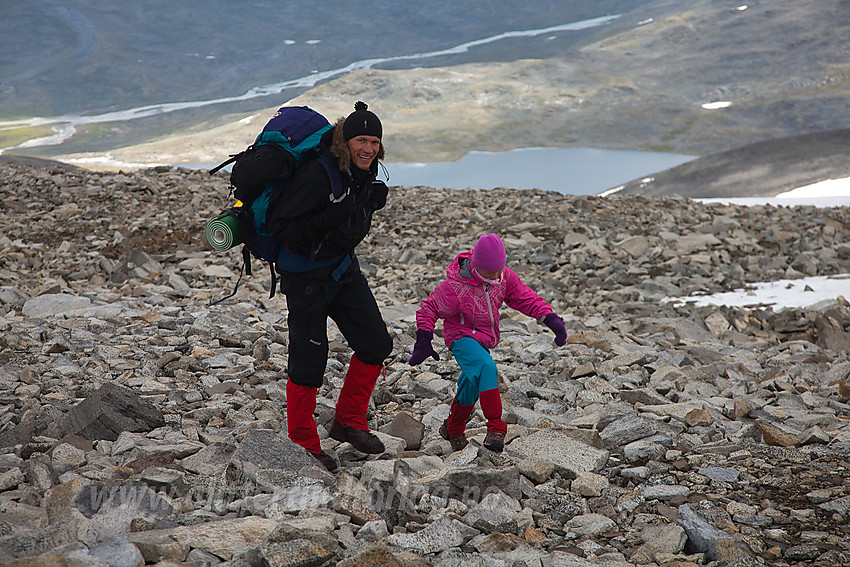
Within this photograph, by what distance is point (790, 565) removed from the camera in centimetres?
300

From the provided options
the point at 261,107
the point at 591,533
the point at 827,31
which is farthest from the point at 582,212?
the point at 827,31

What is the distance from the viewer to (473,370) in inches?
176

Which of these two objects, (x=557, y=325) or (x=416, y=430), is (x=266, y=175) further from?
(x=416, y=430)

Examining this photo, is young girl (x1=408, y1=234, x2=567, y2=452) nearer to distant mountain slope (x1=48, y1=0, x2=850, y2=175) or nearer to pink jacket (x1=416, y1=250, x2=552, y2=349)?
pink jacket (x1=416, y1=250, x2=552, y2=349)

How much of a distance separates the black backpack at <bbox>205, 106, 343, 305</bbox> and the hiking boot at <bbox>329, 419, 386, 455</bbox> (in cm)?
130

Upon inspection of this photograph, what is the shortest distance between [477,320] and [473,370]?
15.6 inches

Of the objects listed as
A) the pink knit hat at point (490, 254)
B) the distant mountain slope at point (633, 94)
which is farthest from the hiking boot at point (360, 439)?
the distant mountain slope at point (633, 94)

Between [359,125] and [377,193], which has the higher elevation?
[359,125]

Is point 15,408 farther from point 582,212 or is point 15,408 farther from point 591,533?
point 582,212

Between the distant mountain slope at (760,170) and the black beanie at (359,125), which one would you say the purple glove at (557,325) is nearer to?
the black beanie at (359,125)

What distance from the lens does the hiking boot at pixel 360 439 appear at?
4.59 metres

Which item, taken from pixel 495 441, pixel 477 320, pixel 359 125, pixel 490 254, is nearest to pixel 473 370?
pixel 477 320

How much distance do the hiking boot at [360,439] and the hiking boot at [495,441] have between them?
0.78 m

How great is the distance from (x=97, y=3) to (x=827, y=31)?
7665 cm
